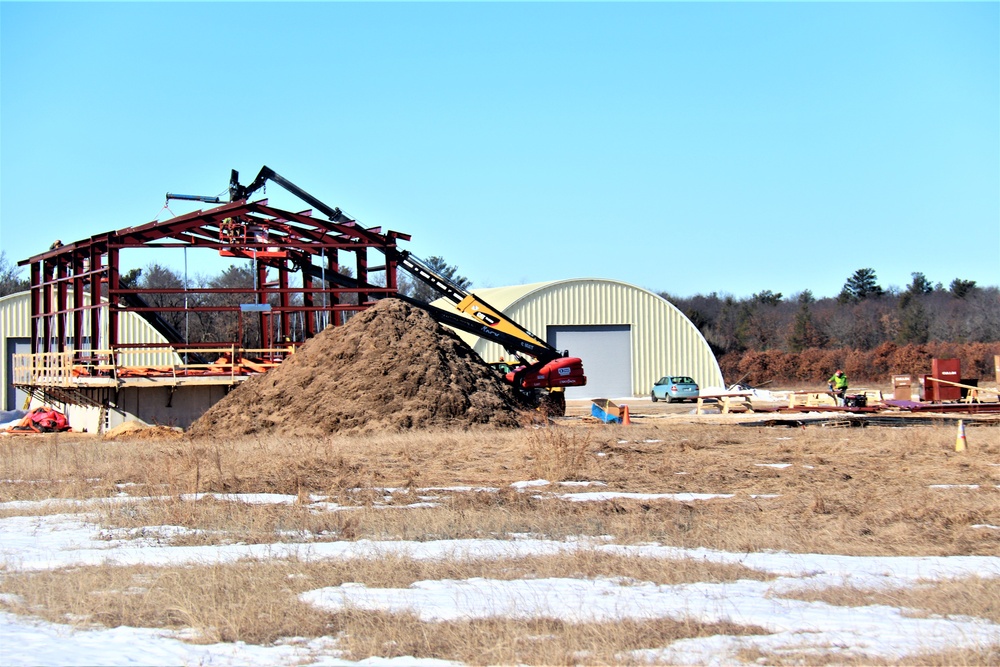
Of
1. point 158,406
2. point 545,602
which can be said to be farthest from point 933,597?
point 158,406

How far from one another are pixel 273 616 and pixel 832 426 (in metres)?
20.8

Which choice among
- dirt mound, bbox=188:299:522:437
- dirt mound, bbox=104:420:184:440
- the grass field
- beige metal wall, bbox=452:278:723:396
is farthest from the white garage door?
the grass field

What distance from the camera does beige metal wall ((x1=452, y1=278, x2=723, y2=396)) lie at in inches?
2094

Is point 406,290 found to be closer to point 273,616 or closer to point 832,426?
point 832,426

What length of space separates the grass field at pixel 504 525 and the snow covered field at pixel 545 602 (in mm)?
81

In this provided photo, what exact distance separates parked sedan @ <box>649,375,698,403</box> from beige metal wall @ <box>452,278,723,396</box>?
6.57 feet

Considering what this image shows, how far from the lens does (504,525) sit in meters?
→ 12.0

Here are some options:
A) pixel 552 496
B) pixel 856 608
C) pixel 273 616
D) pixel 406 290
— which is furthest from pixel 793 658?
pixel 406 290

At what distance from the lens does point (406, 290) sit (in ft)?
298

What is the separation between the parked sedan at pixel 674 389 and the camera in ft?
163

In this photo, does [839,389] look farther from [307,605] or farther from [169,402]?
[307,605]

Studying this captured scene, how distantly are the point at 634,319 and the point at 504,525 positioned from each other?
42825mm

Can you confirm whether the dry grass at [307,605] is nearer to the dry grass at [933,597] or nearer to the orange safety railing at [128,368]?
the dry grass at [933,597]

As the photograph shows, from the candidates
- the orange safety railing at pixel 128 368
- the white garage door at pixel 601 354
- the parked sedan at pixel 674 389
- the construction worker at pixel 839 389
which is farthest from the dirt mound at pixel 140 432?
the white garage door at pixel 601 354
